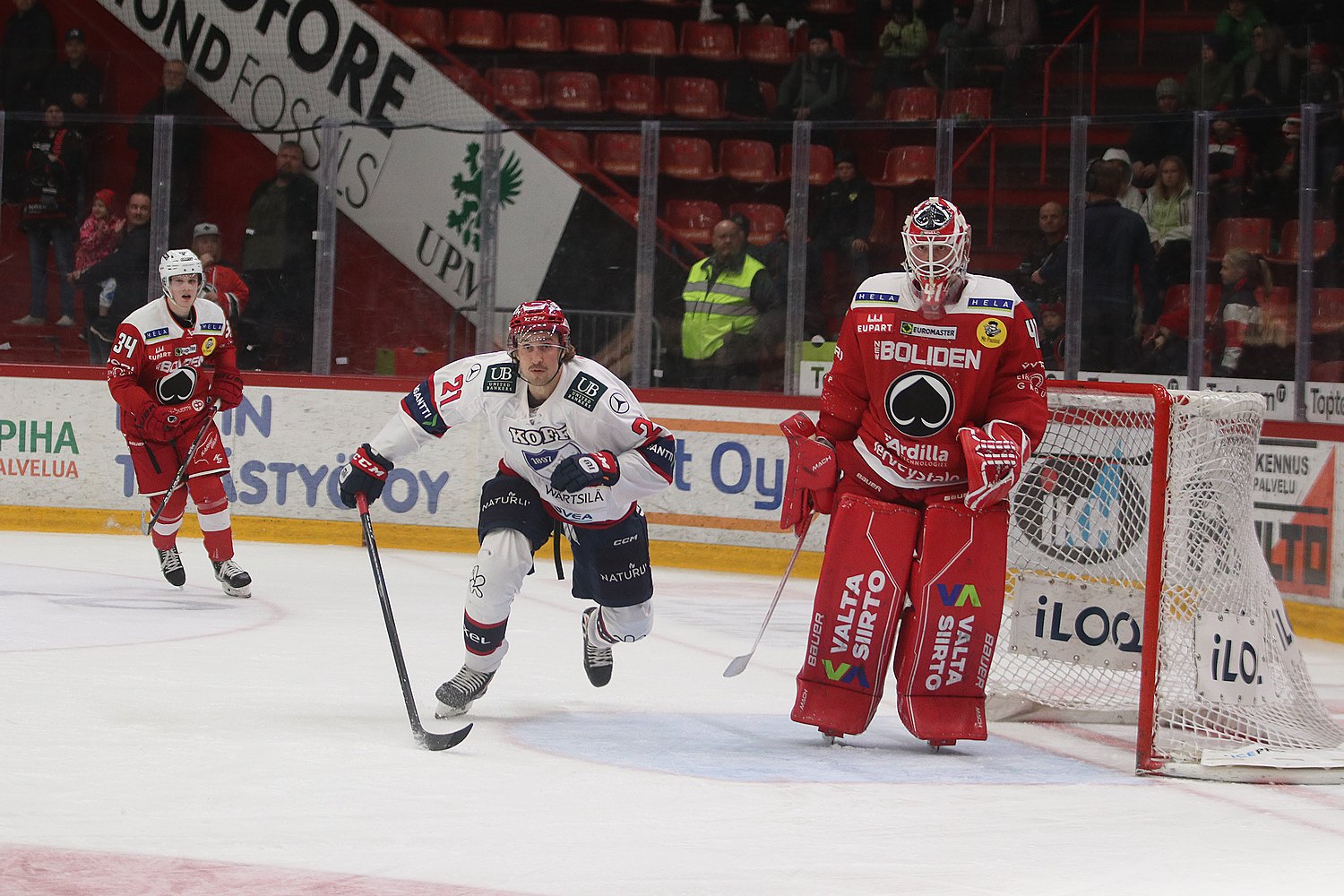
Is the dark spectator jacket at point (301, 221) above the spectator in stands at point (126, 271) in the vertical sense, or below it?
above

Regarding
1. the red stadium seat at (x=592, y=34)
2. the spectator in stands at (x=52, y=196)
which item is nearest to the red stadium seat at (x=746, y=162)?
the spectator in stands at (x=52, y=196)

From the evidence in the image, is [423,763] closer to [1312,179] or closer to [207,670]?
[207,670]

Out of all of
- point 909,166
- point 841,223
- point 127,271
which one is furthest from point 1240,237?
point 127,271

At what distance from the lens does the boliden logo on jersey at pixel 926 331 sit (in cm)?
431

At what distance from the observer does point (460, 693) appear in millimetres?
4488

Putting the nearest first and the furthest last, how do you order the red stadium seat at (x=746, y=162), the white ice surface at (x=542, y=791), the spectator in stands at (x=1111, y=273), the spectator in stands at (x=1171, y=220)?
the white ice surface at (x=542, y=791), the spectator in stands at (x=1171, y=220), the spectator in stands at (x=1111, y=273), the red stadium seat at (x=746, y=162)

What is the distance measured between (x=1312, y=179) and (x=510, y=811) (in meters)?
5.15

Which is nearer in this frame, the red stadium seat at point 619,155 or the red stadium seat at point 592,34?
the red stadium seat at point 619,155

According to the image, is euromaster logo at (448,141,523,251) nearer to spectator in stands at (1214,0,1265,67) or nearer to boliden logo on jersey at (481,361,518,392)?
spectator in stands at (1214,0,1265,67)

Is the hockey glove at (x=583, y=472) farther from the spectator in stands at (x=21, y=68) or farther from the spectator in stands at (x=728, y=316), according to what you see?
the spectator in stands at (x=21, y=68)

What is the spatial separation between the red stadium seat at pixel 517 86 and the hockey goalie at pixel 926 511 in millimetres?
5478

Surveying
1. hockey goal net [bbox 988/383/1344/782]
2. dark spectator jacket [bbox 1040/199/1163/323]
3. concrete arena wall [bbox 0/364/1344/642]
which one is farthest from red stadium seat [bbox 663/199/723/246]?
hockey goal net [bbox 988/383/1344/782]

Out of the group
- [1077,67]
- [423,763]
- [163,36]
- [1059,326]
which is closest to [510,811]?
[423,763]

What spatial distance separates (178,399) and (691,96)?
478cm
